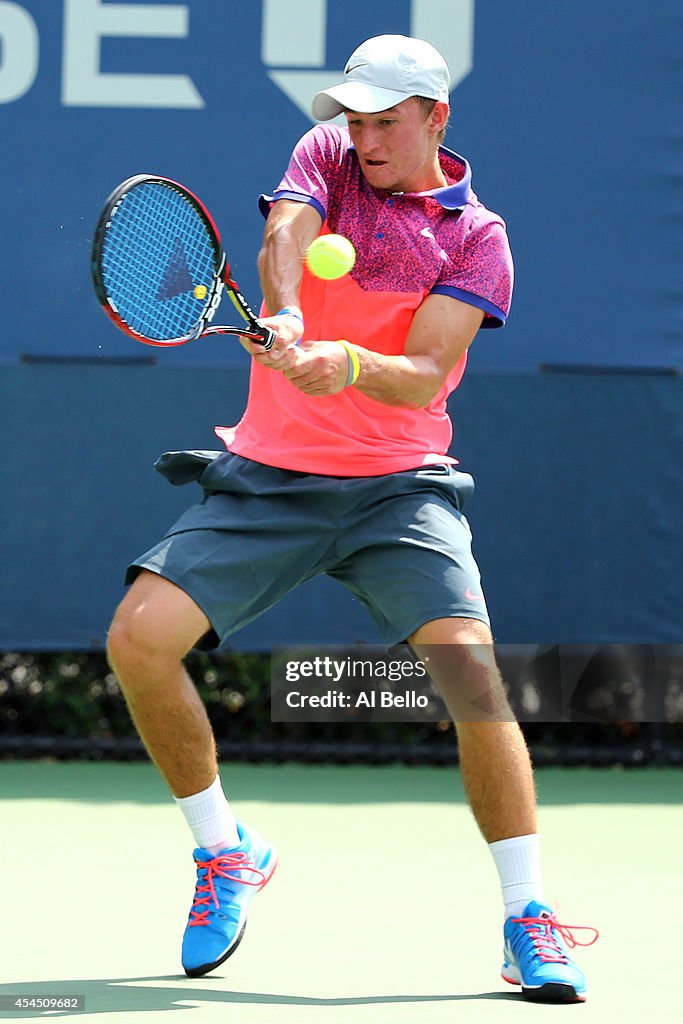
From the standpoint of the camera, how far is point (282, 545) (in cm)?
293

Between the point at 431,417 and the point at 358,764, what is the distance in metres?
2.32

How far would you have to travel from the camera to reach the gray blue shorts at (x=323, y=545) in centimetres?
284

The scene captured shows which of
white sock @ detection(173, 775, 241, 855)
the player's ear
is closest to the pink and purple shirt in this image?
the player's ear

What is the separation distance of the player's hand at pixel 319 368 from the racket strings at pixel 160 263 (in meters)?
0.22

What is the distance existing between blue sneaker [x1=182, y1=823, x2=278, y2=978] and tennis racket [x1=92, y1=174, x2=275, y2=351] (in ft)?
2.91

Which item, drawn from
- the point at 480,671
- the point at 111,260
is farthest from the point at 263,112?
the point at 480,671

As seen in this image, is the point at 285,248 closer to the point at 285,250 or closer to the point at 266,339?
the point at 285,250

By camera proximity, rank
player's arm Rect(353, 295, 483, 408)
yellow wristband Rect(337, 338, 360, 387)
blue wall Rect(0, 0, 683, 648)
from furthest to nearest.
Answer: blue wall Rect(0, 0, 683, 648) < player's arm Rect(353, 295, 483, 408) < yellow wristband Rect(337, 338, 360, 387)

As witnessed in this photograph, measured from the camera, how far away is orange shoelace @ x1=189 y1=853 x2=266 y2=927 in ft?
9.32

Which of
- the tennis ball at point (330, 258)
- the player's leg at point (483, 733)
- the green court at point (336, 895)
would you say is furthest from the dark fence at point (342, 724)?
the tennis ball at point (330, 258)

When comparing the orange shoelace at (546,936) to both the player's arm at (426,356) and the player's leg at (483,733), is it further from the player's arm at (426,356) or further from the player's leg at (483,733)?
the player's arm at (426,356)

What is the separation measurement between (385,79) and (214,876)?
4.57 feet

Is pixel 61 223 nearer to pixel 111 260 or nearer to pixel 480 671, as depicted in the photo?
pixel 111 260

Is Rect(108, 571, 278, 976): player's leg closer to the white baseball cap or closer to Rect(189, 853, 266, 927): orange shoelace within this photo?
Rect(189, 853, 266, 927): orange shoelace
